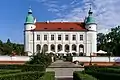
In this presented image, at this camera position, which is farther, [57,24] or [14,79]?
[57,24]

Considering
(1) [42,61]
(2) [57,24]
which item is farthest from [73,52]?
(1) [42,61]

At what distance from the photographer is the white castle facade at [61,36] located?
94.9 meters

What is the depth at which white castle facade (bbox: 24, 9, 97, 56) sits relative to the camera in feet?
311

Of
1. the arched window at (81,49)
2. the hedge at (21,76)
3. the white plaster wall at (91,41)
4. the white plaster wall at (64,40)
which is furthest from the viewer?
the arched window at (81,49)

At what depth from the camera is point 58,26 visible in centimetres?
9700

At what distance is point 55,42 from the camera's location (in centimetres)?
9731

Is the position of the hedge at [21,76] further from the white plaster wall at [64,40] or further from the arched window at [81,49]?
the arched window at [81,49]

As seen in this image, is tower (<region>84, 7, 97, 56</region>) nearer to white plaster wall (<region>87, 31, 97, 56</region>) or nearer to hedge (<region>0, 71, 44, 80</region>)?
white plaster wall (<region>87, 31, 97, 56</region>)

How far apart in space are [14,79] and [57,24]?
80.3 m

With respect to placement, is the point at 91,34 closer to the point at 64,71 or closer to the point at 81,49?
the point at 81,49

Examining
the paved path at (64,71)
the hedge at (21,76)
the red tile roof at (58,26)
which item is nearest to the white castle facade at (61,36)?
the red tile roof at (58,26)

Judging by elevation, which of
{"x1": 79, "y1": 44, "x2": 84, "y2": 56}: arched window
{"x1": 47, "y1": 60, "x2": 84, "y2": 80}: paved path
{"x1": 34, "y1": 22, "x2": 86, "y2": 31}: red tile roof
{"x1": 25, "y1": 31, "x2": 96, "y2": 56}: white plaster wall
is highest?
{"x1": 34, "y1": 22, "x2": 86, "y2": 31}: red tile roof

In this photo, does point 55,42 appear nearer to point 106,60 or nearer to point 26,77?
point 106,60

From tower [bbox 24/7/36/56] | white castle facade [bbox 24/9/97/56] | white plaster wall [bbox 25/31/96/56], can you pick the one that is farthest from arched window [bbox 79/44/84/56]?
tower [bbox 24/7/36/56]
